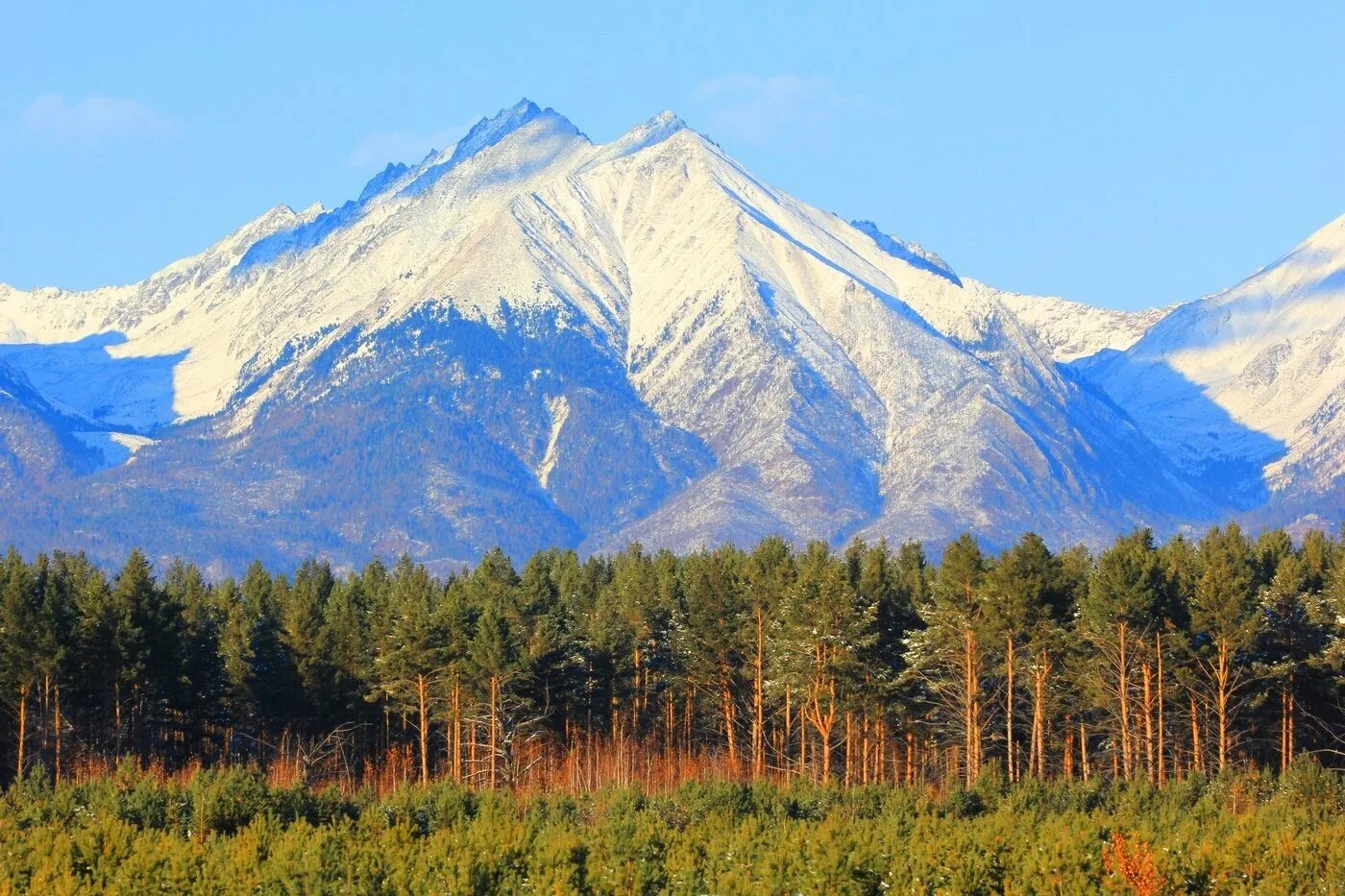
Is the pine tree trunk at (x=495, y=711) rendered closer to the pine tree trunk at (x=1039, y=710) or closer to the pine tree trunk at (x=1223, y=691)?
the pine tree trunk at (x=1039, y=710)

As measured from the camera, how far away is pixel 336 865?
48125 mm

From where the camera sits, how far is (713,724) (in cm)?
10450

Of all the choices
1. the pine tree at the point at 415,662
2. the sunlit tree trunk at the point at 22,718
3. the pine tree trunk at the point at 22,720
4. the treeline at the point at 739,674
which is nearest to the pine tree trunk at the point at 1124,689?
the treeline at the point at 739,674

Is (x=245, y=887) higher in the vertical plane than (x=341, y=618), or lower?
lower

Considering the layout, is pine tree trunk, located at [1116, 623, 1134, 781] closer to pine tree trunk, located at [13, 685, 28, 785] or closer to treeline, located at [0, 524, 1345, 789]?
treeline, located at [0, 524, 1345, 789]

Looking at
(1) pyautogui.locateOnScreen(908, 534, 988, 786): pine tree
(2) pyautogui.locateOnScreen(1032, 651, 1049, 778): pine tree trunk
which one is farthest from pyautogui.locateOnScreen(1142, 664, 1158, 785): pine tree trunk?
(1) pyautogui.locateOnScreen(908, 534, 988, 786): pine tree

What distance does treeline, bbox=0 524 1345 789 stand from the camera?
83.2 m

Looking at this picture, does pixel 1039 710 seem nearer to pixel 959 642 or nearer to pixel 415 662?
pixel 959 642

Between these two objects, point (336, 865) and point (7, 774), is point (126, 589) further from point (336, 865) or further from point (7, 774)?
point (336, 865)

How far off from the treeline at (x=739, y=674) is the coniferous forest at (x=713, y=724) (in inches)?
9.4

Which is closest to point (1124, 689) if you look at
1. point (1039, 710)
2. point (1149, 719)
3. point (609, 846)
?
point (1149, 719)

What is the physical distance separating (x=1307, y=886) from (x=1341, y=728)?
44.7 metres

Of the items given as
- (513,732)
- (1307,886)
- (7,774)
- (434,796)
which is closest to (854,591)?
(513,732)

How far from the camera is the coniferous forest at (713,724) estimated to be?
50.0 metres
